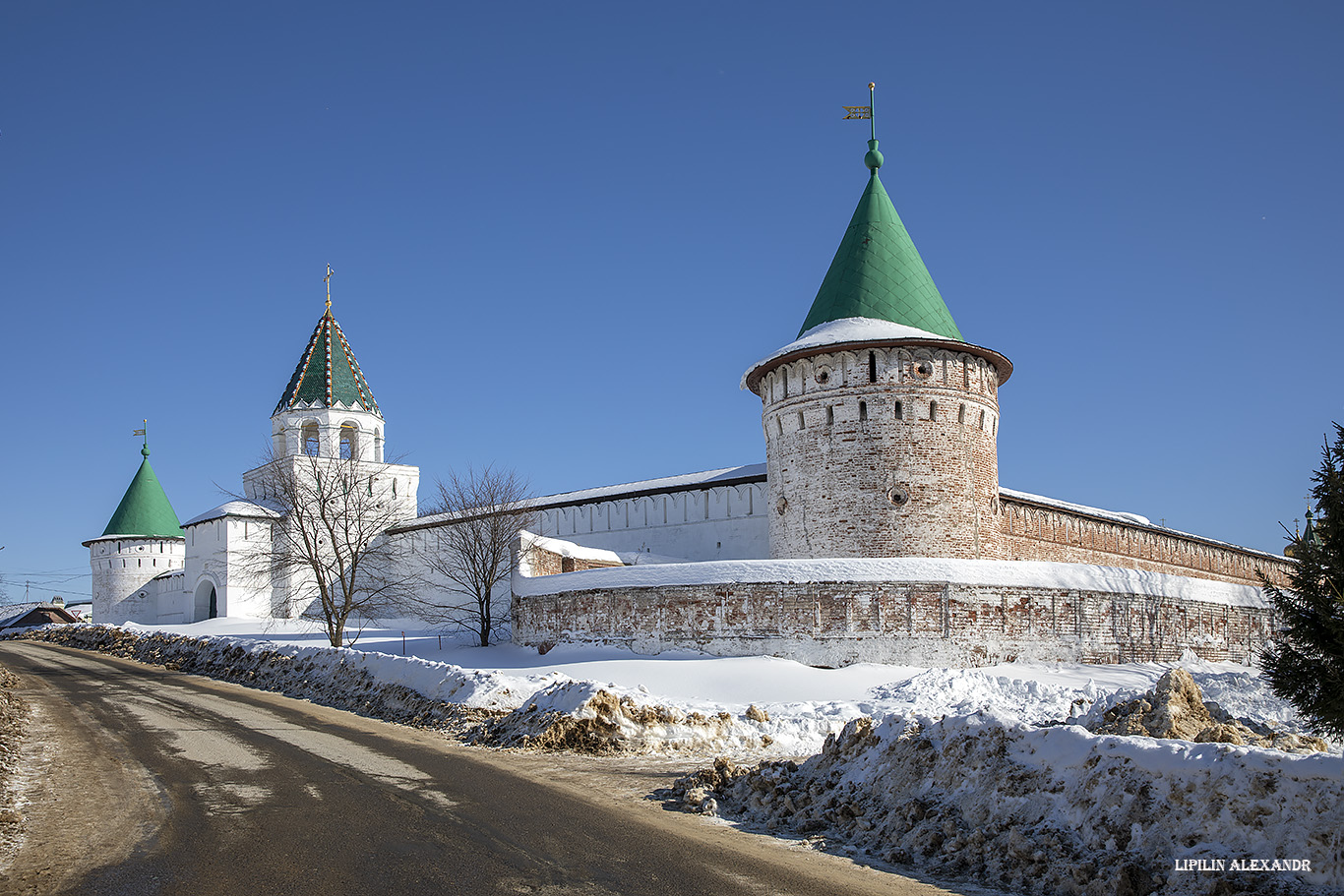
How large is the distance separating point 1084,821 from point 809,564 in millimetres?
11684

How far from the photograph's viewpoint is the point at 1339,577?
239 inches

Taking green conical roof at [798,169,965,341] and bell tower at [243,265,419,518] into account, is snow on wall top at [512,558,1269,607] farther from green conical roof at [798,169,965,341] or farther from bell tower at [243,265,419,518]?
bell tower at [243,265,419,518]

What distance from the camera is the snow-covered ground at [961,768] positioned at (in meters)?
4.89

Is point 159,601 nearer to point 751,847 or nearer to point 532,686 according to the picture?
point 532,686

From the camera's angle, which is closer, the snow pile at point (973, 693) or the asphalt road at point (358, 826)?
the asphalt road at point (358, 826)

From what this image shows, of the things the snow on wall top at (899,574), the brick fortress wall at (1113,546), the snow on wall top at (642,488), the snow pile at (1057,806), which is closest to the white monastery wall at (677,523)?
the snow on wall top at (642,488)

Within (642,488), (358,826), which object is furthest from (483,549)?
(358,826)

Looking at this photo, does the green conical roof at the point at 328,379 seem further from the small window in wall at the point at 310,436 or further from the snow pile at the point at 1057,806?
the snow pile at the point at 1057,806

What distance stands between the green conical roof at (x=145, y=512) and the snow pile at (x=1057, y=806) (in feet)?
125

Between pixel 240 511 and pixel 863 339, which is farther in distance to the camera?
pixel 240 511

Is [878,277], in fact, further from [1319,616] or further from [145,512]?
[145,512]

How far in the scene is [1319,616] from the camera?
6.14 m

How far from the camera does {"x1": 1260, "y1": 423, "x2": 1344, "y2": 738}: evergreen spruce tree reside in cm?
607

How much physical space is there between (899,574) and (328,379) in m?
24.6
